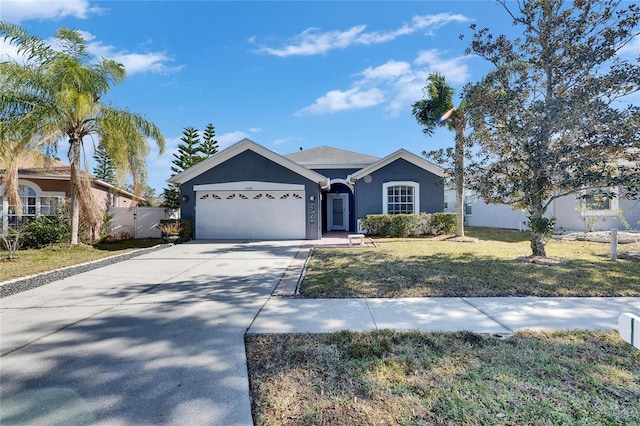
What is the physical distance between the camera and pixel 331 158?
2112cm

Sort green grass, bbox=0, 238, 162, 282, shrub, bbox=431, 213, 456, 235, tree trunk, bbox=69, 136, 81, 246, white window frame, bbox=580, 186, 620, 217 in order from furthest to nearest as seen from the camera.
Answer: white window frame, bbox=580, 186, 620, 217
shrub, bbox=431, 213, 456, 235
tree trunk, bbox=69, 136, 81, 246
green grass, bbox=0, 238, 162, 282

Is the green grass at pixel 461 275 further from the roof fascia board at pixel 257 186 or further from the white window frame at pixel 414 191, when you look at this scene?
the white window frame at pixel 414 191

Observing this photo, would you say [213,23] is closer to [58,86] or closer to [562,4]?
[58,86]

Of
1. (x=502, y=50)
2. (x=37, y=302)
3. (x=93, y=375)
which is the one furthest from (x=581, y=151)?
(x=37, y=302)

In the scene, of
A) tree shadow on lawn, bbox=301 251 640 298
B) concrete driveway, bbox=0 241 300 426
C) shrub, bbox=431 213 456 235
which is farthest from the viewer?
shrub, bbox=431 213 456 235

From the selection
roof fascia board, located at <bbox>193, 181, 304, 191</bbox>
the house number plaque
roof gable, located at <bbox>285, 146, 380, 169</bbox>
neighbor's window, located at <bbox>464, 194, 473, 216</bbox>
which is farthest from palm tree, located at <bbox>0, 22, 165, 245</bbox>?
neighbor's window, located at <bbox>464, 194, 473, 216</bbox>

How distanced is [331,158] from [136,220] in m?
11.9

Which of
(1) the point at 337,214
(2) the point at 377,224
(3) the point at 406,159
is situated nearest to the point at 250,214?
(2) the point at 377,224

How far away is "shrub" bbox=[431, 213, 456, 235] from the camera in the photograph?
53.6ft

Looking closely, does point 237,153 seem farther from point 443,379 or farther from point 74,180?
point 443,379

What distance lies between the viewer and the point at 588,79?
25.9ft

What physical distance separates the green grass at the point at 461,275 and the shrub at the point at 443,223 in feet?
18.4

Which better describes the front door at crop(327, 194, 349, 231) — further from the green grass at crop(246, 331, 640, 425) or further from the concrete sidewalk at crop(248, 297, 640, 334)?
the green grass at crop(246, 331, 640, 425)

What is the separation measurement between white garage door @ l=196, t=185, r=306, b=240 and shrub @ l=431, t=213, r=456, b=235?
6.51 metres
